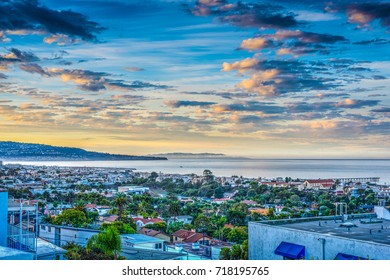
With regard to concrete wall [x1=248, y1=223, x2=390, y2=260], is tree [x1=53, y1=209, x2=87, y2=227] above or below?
below

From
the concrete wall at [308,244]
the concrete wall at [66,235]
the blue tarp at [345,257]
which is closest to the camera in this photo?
the concrete wall at [308,244]

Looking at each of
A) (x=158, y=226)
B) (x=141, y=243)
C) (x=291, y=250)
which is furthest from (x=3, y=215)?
(x=158, y=226)

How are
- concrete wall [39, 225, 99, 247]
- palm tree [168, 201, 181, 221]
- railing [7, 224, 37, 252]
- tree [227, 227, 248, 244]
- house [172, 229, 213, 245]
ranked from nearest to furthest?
railing [7, 224, 37, 252]
concrete wall [39, 225, 99, 247]
house [172, 229, 213, 245]
tree [227, 227, 248, 244]
palm tree [168, 201, 181, 221]

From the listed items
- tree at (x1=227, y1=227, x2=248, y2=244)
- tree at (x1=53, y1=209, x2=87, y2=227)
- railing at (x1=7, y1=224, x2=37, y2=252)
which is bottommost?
tree at (x1=227, y1=227, x2=248, y2=244)

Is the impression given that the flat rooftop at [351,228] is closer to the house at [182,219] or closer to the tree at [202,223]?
the tree at [202,223]

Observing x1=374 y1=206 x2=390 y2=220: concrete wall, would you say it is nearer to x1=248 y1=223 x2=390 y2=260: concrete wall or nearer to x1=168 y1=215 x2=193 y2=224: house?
x1=248 y1=223 x2=390 y2=260: concrete wall

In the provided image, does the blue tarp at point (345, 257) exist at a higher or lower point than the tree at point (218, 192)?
higher

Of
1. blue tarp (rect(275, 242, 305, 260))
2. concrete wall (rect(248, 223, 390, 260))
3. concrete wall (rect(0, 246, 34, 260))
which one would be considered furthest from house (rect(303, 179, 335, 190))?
concrete wall (rect(0, 246, 34, 260))

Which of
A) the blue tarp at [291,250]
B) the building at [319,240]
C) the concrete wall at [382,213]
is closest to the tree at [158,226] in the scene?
the concrete wall at [382,213]
